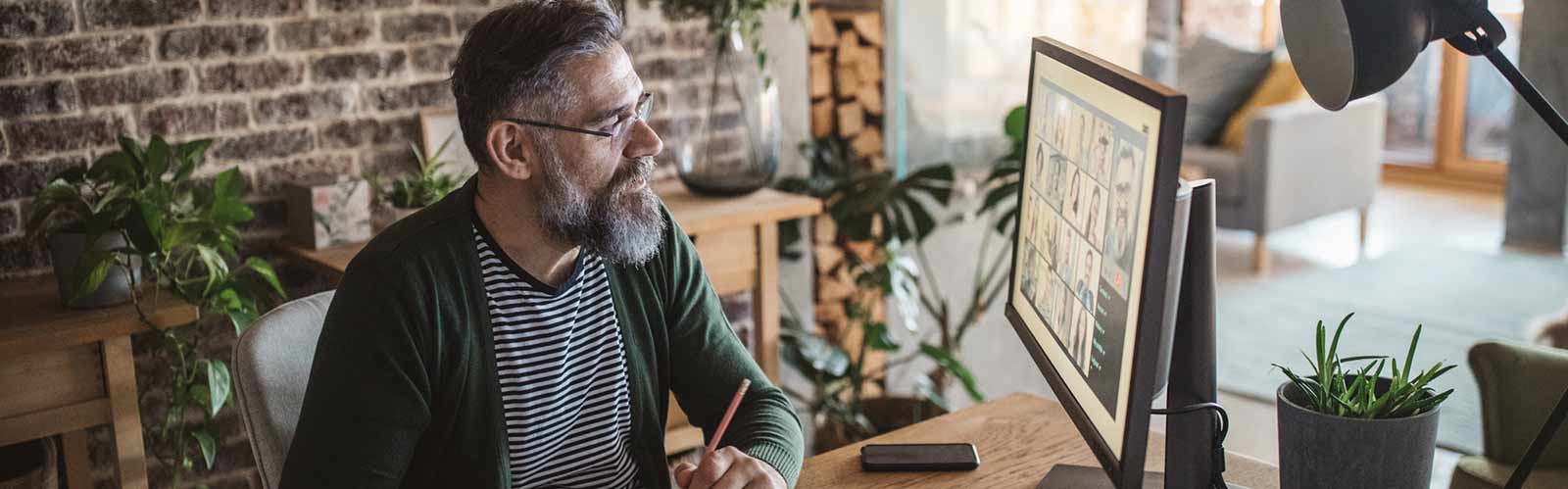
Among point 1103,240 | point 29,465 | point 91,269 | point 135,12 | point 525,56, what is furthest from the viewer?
point 135,12

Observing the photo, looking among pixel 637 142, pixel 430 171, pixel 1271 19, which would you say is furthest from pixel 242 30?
pixel 1271 19

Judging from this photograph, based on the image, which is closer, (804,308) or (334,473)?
(334,473)

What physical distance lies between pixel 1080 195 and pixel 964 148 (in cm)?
242

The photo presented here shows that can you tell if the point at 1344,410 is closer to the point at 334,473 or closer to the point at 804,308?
the point at 334,473

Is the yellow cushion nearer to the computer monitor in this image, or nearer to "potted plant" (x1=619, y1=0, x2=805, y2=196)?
"potted plant" (x1=619, y1=0, x2=805, y2=196)

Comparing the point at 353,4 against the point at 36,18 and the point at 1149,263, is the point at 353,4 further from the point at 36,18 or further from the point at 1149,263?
the point at 1149,263

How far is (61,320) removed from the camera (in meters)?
2.20

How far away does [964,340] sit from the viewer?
12.6 feet

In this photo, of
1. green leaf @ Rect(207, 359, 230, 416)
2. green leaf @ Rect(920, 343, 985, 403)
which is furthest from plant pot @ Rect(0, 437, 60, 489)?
green leaf @ Rect(920, 343, 985, 403)

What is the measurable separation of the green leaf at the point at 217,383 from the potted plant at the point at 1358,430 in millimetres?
1722

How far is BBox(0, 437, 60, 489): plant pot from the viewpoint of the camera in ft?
7.63

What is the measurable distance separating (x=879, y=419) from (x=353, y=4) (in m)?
1.46

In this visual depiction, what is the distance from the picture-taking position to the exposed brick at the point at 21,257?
8.04 feet

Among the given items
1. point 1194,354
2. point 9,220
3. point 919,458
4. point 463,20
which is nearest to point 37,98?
point 9,220
